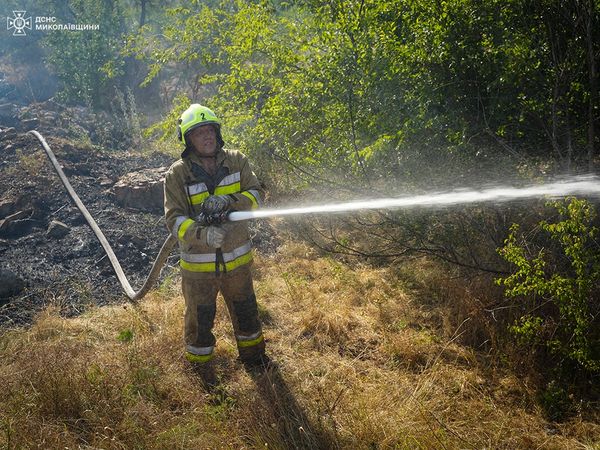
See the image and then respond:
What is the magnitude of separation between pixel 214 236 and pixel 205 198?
1.22 ft

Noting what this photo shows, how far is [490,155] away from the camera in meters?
3.71

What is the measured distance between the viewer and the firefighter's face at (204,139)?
3316 mm

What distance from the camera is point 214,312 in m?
3.57

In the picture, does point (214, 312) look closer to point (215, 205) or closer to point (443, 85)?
point (215, 205)

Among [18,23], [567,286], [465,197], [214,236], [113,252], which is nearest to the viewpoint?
[567,286]

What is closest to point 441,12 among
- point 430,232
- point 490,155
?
point 490,155

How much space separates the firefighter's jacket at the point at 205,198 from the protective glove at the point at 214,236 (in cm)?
11

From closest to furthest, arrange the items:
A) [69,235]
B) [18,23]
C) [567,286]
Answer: [567,286], [69,235], [18,23]

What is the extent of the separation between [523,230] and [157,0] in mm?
27598

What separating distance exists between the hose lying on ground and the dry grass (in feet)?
1.48

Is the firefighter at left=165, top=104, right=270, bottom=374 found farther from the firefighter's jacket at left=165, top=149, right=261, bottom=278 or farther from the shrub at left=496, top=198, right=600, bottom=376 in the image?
the shrub at left=496, top=198, right=600, bottom=376

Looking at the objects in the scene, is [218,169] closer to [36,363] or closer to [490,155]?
[36,363]

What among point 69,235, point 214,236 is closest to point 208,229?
point 214,236

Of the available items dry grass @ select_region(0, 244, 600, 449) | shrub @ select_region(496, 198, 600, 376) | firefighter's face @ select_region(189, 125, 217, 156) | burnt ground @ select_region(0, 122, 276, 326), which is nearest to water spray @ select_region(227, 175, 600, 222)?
shrub @ select_region(496, 198, 600, 376)
